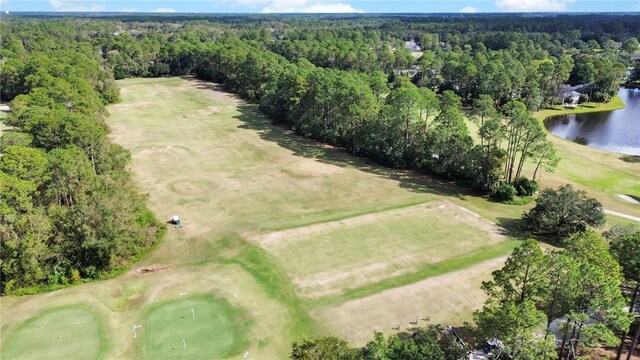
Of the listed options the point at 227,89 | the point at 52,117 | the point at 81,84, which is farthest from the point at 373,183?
the point at 227,89

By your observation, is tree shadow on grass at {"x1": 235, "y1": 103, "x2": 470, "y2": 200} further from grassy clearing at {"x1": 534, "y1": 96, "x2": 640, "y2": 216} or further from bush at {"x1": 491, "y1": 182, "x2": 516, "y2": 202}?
grassy clearing at {"x1": 534, "y1": 96, "x2": 640, "y2": 216}

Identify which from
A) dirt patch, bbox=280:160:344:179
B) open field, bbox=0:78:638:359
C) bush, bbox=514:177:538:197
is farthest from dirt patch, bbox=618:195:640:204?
dirt patch, bbox=280:160:344:179

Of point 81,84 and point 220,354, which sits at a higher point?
point 81,84

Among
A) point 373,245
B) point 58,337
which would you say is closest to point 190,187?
point 373,245

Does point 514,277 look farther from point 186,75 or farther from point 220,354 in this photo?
point 186,75

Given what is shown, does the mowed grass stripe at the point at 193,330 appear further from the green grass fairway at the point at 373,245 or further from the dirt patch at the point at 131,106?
the dirt patch at the point at 131,106

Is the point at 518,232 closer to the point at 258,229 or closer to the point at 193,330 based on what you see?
the point at 258,229
